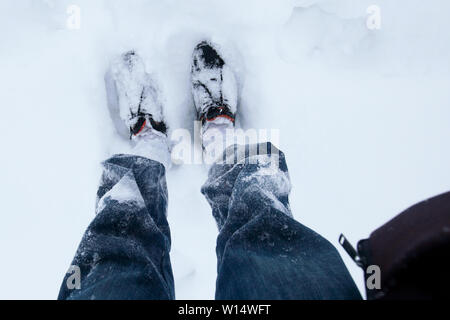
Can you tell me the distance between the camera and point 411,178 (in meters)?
0.99

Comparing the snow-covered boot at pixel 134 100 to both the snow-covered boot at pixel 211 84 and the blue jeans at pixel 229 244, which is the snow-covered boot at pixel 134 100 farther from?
the blue jeans at pixel 229 244

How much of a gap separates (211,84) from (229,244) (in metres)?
0.70

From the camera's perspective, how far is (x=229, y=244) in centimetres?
59

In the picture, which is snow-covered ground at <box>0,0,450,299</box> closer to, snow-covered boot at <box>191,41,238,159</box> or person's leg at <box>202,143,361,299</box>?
snow-covered boot at <box>191,41,238,159</box>

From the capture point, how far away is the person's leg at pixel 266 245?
0.48 m

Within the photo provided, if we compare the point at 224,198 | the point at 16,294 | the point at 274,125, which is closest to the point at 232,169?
the point at 224,198

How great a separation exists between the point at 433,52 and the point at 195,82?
0.79 meters

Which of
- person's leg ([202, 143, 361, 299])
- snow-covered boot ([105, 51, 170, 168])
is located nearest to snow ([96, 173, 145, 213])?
person's leg ([202, 143, 361, 299])

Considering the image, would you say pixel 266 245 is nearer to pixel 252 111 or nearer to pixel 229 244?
pixel 229 244

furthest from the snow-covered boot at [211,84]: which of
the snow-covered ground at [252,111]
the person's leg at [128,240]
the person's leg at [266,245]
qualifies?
the person's leg at [266,245]

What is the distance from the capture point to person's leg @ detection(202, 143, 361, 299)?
484mm

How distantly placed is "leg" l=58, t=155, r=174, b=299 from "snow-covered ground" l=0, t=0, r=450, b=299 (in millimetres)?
296

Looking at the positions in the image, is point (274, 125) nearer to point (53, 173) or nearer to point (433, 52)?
point (433, 52)
